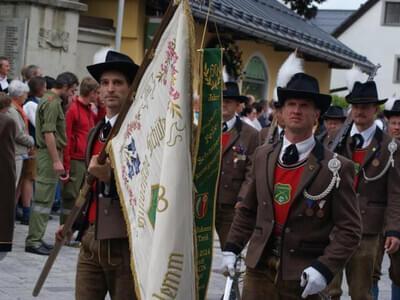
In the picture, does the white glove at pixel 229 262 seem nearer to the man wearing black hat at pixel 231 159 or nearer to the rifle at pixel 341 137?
the rifle at pixel 341 137

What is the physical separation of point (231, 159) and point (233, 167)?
3.2 inches

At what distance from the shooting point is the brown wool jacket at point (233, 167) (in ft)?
30.0

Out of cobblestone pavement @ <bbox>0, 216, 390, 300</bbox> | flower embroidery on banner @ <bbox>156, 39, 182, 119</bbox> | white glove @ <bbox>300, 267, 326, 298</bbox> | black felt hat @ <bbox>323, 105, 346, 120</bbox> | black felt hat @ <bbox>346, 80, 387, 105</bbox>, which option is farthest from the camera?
black felt hat @ <bbox>323, 105, 346, 120</bbox>

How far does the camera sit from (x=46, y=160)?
10.6 m

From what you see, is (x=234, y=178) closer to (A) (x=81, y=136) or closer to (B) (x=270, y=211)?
(A) (x=81, y=136)

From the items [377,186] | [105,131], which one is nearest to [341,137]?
[377,186]

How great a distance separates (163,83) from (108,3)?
48.4 ft

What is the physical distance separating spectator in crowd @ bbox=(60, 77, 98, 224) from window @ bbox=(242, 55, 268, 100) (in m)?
13.3

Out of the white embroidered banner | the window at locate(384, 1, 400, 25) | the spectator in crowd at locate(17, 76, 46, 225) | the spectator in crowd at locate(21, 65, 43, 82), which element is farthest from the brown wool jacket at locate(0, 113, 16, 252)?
the window at locate(384, 1, 400, 25)

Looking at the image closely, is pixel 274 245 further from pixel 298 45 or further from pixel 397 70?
pixel 397 70

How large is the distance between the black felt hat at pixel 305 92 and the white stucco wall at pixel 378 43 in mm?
45111

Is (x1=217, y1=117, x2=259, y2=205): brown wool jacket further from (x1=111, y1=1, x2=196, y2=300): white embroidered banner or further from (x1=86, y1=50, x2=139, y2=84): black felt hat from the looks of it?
(x1=111, y1=1, x2=196, y2=300): white embroidered banner

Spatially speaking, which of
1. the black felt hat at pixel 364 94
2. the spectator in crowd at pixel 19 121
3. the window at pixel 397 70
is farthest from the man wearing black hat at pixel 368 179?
the window at pixel 397 70

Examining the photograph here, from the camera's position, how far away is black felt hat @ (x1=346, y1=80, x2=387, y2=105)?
25.2 ft
